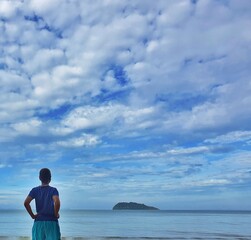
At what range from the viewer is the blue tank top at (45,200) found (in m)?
6.52

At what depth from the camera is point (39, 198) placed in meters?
6.54

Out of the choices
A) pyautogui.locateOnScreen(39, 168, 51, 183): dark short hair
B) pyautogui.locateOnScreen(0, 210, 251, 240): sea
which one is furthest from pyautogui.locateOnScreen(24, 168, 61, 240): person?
pyautogui.locateOnScreen(0, 210, 251, 240): sea

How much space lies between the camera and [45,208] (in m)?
6.53

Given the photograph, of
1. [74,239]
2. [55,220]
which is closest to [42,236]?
[55,220]

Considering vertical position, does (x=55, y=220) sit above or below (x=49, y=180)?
below

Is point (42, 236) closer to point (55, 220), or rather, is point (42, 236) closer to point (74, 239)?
point (55, 220)

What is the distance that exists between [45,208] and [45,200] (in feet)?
0.45

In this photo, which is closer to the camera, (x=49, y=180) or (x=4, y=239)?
(x=49, y=180)

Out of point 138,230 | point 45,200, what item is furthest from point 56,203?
point 138,230

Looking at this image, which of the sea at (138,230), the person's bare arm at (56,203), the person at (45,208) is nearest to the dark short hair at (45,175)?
the person at (45,208)

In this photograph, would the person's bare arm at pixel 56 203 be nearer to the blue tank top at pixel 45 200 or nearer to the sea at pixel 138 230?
the blue tank top at pixel 45 200

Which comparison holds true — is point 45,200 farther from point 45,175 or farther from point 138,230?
point 138,230

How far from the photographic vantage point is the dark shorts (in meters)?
6.54

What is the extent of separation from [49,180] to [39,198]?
0.33 metres
